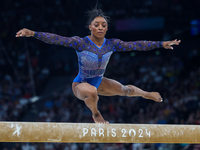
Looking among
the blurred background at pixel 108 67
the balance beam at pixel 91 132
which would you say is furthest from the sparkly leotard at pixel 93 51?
the blurred background at pixel 108 67

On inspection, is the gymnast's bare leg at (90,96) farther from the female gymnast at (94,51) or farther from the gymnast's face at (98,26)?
the gymnast's face at (98,26)

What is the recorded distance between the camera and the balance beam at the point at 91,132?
4086 millimetres

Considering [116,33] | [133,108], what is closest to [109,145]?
[133,108]

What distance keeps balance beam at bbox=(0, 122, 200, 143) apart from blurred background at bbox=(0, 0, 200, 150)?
4.63m

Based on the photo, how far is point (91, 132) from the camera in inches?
162

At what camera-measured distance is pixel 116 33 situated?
38.6 ft

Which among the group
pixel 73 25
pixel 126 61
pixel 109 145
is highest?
pixel 73 25

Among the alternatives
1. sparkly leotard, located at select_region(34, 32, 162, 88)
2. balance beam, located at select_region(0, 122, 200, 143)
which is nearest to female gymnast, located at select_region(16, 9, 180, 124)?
sparkly leotard, located at select_region(34, 32, 162, 88)

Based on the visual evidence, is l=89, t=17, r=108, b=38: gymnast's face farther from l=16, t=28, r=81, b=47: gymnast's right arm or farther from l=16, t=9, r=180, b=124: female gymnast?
l=16, t=28, r=81, b=47: gymnast's right arm

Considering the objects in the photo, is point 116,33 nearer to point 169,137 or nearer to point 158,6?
A: point 158,6

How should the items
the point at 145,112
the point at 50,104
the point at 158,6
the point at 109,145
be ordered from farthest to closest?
the point at 158,6, the point at 50,104, the point at 145,112, the point at 109,145

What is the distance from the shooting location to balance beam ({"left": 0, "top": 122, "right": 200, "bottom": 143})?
409 cm

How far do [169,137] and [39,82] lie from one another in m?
8.43

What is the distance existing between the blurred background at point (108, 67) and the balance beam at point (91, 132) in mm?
4626
